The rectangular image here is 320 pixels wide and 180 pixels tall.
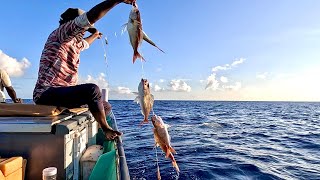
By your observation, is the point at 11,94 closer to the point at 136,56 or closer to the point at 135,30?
the point at 135,30

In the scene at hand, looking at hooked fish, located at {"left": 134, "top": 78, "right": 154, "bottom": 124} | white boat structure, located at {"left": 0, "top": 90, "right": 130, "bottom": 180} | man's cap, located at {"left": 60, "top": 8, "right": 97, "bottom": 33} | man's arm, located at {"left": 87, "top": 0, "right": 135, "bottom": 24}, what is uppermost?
man's cap, located at {"left": 60, "top": 8, "right": 97, "bottom": 33}

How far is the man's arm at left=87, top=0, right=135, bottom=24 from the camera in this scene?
379 centimetres

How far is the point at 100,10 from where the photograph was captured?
12.8 ft

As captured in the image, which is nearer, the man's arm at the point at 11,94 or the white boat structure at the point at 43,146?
the white boat structure at the point at 43,146

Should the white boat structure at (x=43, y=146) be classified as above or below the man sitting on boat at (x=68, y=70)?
below

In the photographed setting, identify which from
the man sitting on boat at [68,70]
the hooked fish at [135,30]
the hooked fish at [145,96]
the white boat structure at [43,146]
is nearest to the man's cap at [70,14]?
the man sitting on boat at [68,70]

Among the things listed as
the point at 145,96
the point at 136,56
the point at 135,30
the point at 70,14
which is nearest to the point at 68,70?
the point at 70,14

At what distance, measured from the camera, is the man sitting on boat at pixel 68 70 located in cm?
409

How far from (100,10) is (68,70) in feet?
4.16

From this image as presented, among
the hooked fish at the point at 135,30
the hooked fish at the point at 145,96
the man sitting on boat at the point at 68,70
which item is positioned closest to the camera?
the hooked fish at the point at 135,30

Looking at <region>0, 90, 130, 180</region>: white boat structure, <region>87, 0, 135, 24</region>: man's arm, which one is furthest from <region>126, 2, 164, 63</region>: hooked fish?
<region>0, 90, 130, 180</region>: white boat structure

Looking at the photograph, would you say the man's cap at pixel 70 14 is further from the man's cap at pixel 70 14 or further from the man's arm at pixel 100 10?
the man's arm at pixel 100 10

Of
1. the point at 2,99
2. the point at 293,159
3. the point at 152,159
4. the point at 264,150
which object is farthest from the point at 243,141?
the point at 2,99

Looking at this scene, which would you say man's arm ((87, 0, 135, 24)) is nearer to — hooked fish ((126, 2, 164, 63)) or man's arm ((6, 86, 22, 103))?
hooked fish ((126, 2, 164, 63))
